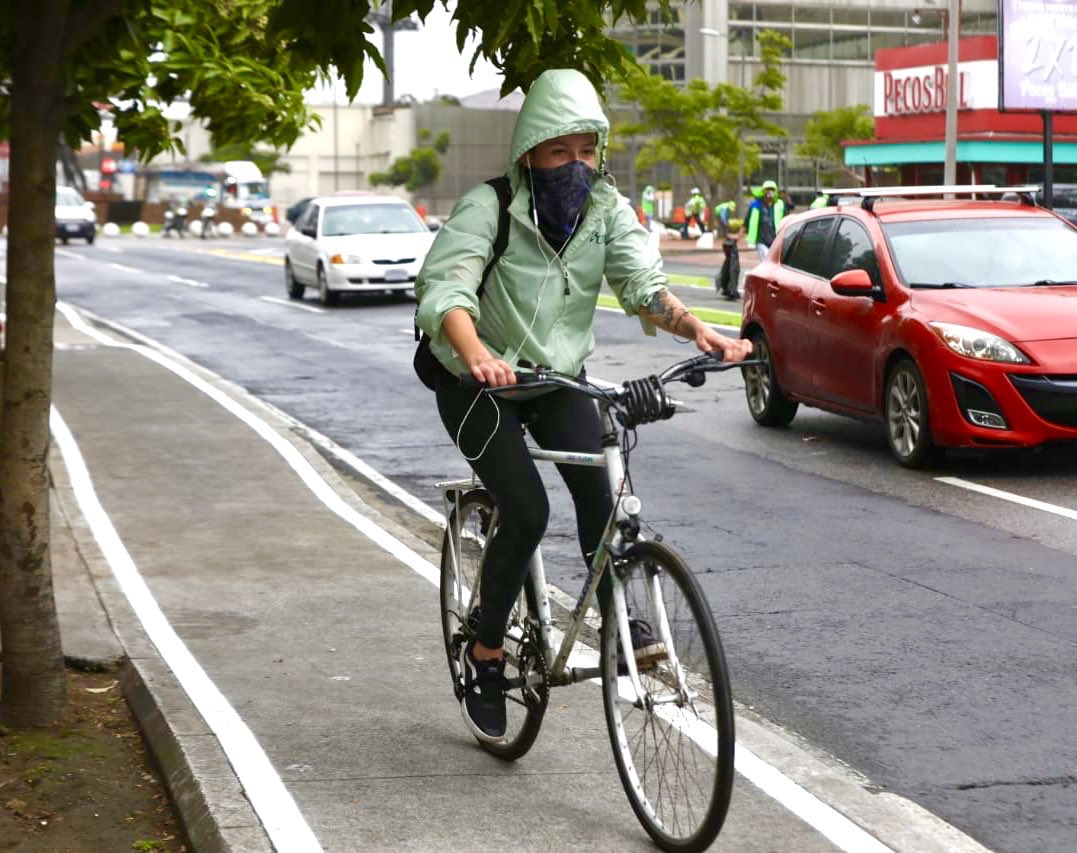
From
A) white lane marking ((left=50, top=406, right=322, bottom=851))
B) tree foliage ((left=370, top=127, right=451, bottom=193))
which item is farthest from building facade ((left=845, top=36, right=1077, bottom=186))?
tree foliage ((left=370, top=127, right=451, bottom=193))

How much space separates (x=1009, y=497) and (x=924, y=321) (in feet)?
4.49

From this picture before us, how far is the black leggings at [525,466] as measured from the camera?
496 centimetres

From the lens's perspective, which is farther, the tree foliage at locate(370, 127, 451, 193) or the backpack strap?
the tree foliage at locate(370, 127, 451, 193)

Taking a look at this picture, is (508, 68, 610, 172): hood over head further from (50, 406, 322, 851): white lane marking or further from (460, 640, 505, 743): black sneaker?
(50, 406, 322, 851): white lane marking

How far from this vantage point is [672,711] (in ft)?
14.6

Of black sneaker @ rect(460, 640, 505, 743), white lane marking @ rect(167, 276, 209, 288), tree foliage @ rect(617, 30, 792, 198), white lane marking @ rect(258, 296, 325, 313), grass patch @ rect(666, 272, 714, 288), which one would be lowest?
grass patch @ rect(666, 272, 714, 288)

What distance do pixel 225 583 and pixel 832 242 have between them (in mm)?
6087

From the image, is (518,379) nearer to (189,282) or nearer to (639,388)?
(639,388)

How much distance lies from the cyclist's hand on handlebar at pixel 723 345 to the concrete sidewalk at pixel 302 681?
1.21 metres

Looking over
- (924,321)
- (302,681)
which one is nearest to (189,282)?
(924,321)

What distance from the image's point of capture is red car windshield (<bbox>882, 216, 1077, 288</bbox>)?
1179 cm

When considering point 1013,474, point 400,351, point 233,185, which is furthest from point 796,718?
point 233,185

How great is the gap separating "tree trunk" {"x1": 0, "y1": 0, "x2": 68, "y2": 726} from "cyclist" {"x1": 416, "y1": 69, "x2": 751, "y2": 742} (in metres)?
1.38

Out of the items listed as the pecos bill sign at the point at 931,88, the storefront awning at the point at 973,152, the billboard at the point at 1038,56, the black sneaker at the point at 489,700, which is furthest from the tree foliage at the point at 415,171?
the black sneaker at the point at 489,700
